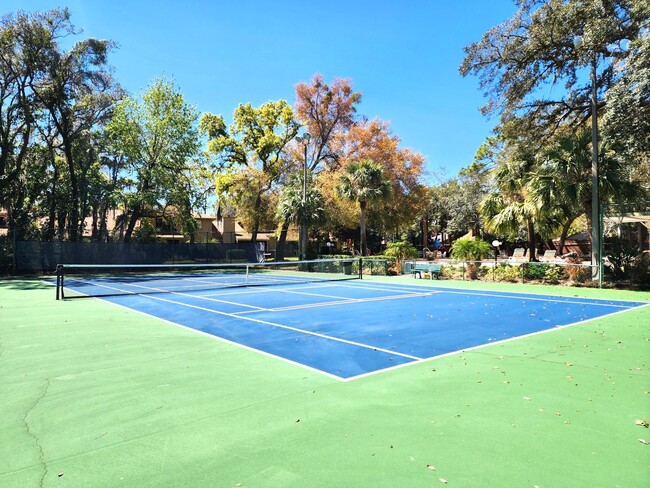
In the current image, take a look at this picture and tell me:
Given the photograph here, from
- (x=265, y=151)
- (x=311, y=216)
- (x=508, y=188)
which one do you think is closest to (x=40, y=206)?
(x=265, y=151)

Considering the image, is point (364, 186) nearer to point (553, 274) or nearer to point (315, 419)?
point (553, 274)

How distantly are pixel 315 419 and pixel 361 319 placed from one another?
21.8ft

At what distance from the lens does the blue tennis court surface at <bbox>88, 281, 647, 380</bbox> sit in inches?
302

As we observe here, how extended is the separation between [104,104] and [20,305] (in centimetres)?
2793

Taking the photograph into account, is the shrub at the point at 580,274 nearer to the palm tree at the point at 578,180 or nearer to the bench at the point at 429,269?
the palm tree at the point at 578,180

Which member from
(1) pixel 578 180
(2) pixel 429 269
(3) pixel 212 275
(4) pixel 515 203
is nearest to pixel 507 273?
(2) pixel 429 269

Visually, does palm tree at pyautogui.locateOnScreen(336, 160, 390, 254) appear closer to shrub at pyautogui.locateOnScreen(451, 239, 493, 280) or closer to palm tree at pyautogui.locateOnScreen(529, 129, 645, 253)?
shrub at pyautogui.locateOnScreen(451, 239, 493, 280)

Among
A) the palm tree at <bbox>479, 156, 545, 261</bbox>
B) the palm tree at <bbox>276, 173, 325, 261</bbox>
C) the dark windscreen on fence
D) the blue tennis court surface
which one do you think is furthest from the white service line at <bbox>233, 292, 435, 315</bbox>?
the dark windscreen on fence

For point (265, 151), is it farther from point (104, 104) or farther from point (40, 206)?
point (40, 206)

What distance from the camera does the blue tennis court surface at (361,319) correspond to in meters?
7.67

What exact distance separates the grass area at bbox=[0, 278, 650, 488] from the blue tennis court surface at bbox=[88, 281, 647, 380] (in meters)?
0.72

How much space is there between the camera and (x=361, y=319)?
11164 millimetres

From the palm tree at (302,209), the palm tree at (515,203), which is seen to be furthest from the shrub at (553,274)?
the palm tree at (302,209)

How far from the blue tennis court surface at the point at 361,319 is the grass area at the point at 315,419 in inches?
28.2
